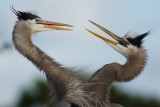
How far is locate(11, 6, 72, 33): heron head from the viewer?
517 inches

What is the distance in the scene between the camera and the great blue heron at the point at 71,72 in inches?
487

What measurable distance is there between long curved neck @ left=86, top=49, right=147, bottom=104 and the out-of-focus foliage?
52.7ft

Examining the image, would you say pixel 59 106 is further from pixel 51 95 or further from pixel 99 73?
pixel 99 73

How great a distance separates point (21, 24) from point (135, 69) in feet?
6.73

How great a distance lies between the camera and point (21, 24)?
12969 mm

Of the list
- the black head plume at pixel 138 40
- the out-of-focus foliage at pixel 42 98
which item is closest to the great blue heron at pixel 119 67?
the black head plume at pixel 138 40

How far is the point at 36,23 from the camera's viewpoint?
1324cm

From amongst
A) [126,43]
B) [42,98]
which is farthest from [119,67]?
[42,98]

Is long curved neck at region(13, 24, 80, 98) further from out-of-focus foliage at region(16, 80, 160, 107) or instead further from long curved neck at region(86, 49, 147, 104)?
out-of-focus foliage at region(16, 80, 160, 107)

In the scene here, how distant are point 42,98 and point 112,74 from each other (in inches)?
662

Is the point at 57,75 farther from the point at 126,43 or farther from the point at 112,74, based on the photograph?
the point at 126,43

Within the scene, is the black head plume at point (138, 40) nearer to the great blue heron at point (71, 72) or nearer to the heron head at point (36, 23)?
the great blue heron at point (71, 72)

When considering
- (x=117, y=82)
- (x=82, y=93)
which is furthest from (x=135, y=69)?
(x=82, y=93)

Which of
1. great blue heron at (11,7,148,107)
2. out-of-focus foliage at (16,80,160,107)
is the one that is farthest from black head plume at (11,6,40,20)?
out-of-focus foliage at (16,80,160,107)
